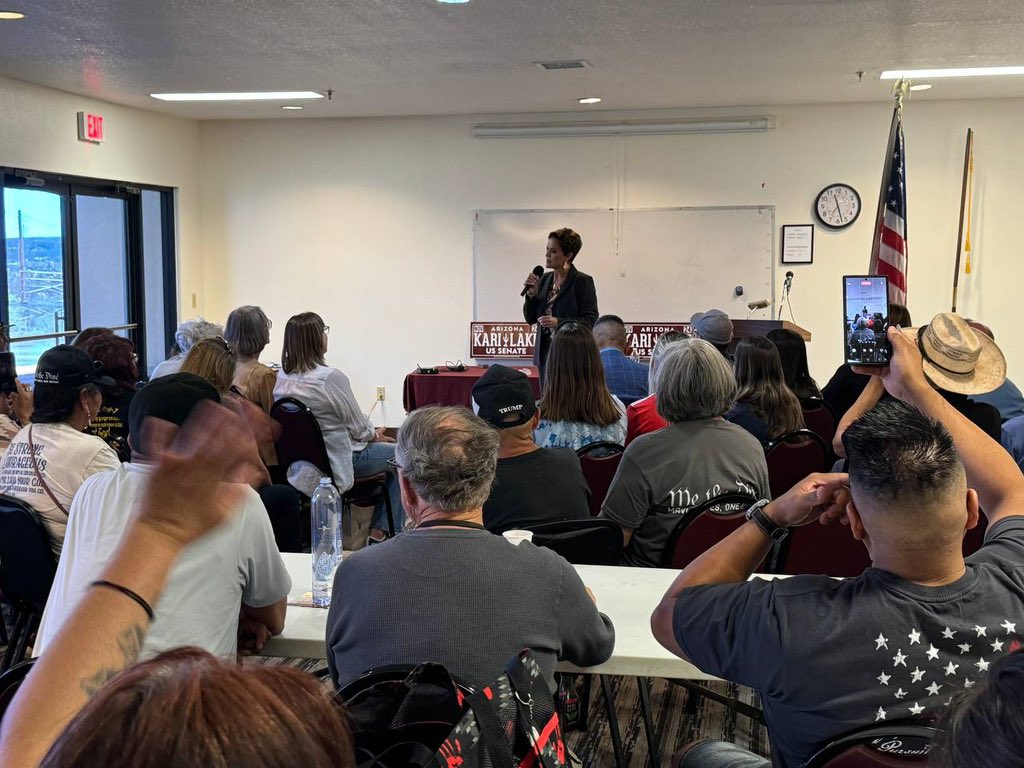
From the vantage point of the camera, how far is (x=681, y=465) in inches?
114

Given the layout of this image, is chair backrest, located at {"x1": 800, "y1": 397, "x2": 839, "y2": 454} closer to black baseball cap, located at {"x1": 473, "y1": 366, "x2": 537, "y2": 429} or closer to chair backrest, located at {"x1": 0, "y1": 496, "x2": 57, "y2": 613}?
black baseball cap, located at {"x1": 473, "y1": 366, "x2": 537, "y2": 429}

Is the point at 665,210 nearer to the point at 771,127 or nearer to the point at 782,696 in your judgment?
the point at 771,127

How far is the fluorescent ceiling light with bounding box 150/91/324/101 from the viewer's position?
7.07 m

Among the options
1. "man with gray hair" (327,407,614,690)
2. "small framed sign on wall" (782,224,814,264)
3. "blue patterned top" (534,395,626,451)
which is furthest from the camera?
"small framed sign on wall" (782,224,814,264)

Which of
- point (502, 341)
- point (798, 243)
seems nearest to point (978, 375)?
point (798, 243)

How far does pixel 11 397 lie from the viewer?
3688mm

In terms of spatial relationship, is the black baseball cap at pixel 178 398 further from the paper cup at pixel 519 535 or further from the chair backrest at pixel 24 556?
the chair backrest at pixel 24 556

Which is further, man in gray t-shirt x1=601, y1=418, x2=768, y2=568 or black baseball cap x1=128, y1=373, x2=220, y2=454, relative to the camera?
man in gray t-shirt x1=601, y1=418, x2=768, y2=568

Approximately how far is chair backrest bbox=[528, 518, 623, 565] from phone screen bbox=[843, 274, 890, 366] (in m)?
0.81

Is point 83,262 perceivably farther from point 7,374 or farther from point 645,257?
point 645,257

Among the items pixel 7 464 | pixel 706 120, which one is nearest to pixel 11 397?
pixel 7 464

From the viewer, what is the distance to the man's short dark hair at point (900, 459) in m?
1.44

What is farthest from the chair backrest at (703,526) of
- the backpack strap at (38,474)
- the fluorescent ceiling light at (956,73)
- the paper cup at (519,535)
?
the fluorescent ceiling light at (956,73)

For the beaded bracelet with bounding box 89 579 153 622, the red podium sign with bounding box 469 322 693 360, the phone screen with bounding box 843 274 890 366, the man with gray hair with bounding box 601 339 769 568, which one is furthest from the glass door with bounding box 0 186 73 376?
the beaded bracelet with bounding box 89 579 153 622
